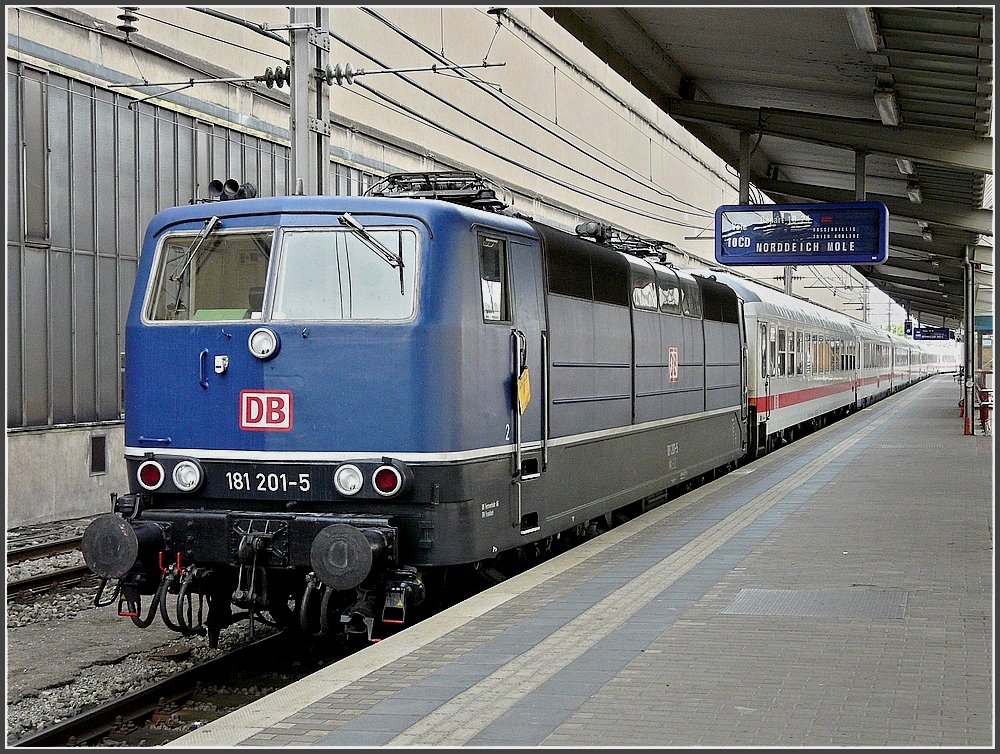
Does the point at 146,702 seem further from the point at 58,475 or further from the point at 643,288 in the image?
the point at 58,475

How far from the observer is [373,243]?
317 inches

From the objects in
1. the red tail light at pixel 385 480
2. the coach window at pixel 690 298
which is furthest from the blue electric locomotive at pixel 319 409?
the coach window at pixel 690 298

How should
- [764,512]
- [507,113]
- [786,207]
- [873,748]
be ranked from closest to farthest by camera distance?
[873,748] → [764,512] → [786,207] → [507,113]

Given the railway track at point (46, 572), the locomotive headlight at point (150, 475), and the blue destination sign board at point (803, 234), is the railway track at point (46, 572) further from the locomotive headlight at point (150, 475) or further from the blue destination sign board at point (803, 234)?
the blue destination sign board at point (803, 234)

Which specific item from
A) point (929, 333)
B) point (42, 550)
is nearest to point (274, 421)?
point (42, 550)

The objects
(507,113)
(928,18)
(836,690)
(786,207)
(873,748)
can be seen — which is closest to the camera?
(873,748)

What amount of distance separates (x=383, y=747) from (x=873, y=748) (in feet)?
6.97

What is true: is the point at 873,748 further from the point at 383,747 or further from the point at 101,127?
the point at 101,127

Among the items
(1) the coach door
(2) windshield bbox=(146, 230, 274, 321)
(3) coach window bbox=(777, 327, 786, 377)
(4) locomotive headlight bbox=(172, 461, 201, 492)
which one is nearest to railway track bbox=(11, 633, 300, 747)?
(4) locomotive headlight bbox=(172, 461, 201, 492)

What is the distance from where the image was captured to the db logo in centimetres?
798

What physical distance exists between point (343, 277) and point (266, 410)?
1.04 metres

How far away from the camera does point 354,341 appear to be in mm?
7914

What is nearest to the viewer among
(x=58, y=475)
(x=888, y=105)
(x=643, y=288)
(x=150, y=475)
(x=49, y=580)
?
(x=150, y=475)

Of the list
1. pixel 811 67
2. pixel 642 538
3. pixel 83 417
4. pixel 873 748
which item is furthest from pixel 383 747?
pixel 83 417
